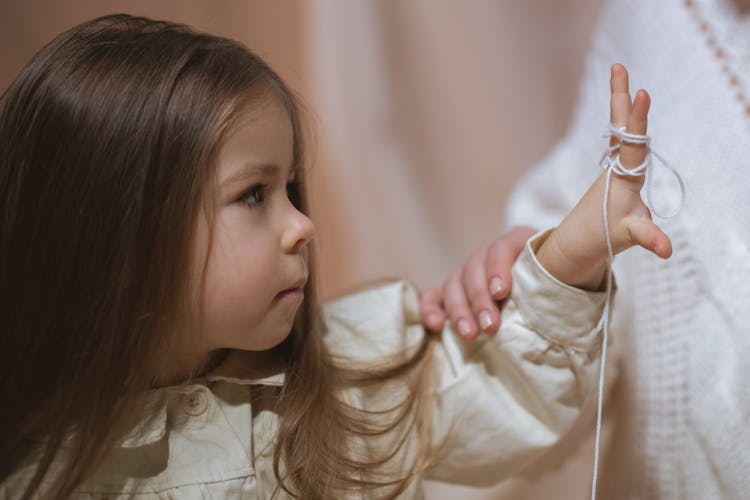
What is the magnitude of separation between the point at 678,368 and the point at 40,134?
540 millimetres

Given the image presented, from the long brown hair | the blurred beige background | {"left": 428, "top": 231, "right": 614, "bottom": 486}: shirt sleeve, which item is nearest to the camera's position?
the long brown hair

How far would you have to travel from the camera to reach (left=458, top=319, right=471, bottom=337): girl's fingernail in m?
0.69

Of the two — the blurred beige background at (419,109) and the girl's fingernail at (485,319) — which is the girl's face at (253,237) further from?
the blurred beige background at (419,109)

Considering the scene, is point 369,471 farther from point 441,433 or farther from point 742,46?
point 742,46

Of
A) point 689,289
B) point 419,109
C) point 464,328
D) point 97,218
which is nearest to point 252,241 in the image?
point 97,218

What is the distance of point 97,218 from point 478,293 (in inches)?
12.8

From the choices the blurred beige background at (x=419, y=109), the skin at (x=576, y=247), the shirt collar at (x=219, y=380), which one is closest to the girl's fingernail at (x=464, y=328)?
the skin at (x=576, y=247)

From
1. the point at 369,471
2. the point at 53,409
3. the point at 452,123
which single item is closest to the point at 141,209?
the point at 53,409

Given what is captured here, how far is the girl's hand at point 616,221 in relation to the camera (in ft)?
1.80

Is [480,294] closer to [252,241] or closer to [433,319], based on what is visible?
[433,319]

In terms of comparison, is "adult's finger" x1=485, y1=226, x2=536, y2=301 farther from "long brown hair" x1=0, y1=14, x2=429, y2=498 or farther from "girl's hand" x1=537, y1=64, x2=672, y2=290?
"long brown hair" x1=0, y1=14, x2=429, y2=498

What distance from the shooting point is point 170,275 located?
559 mm

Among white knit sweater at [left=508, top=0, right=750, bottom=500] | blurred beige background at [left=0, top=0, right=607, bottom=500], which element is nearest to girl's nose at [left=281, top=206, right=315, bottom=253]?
white knit sweater at [left=508, top=0, right=750, bottom=500]

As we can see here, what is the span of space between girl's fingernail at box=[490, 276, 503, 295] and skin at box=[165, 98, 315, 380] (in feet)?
0.56
